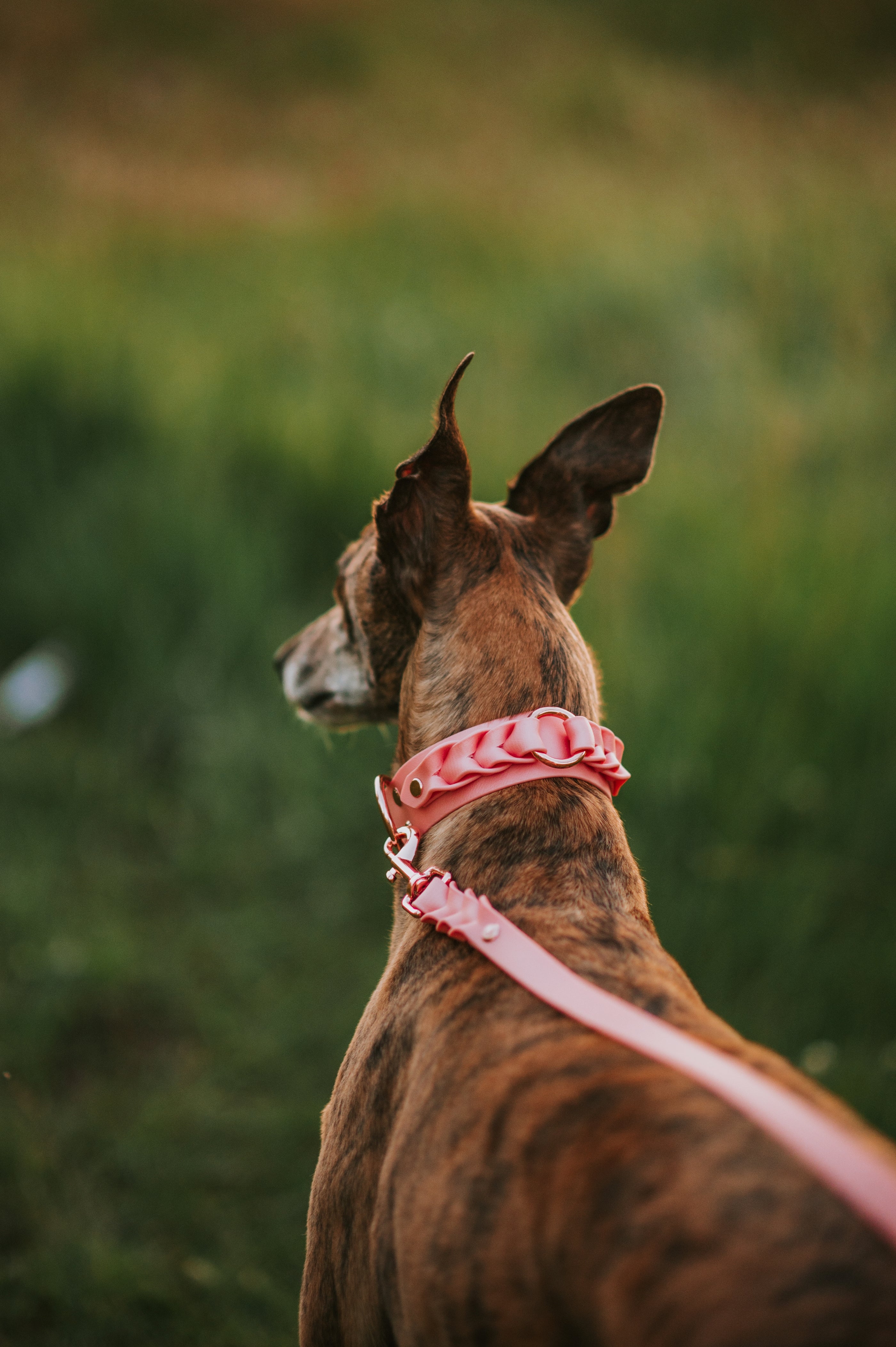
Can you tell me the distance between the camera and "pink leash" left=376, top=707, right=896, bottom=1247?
107cm

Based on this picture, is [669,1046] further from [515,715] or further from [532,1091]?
[515,715]

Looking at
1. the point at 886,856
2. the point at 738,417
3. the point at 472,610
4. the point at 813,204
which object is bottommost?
the point at 886,856

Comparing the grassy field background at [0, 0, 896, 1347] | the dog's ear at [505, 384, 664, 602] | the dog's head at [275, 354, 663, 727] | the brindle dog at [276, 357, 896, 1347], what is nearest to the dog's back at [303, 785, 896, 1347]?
the brindle dog at [276, 357, 896, 1347]

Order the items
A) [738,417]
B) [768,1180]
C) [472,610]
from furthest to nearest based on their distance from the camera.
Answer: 1. [738,417]
2. [472,610]
3. [768,1180]

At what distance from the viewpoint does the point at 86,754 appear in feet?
17.2

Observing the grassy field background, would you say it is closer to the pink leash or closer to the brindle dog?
the brindle dog

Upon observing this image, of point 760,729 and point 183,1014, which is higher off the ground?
point 760,729

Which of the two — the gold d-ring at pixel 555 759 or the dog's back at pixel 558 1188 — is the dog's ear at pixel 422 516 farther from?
the dog's back at pixel 558 1188

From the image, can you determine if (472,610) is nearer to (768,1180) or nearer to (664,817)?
(768,1180)

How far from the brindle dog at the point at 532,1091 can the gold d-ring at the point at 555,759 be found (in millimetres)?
89

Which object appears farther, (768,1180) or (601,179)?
(601,179)

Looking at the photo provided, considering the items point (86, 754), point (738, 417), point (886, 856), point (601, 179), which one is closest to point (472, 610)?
point (886, 856)

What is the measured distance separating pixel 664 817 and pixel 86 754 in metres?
3.00

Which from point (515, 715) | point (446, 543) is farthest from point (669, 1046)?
point (446, 543)
